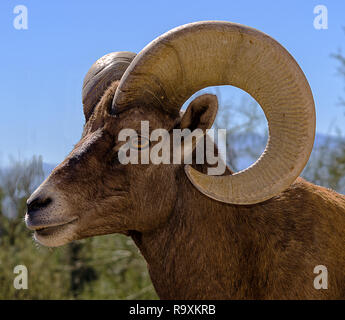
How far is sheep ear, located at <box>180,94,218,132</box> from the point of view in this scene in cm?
440

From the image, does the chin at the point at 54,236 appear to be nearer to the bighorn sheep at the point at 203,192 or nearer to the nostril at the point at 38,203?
the bighorn sheep at the point at 203,192

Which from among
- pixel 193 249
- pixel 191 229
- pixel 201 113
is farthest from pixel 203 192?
pixel 201 113

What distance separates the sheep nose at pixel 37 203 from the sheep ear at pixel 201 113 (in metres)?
1.22

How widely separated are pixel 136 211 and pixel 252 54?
1.53 m

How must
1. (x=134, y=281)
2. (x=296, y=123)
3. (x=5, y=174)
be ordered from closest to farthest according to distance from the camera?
(x=296, y=123) < (x=5, y=174) < (x=134, y=281)

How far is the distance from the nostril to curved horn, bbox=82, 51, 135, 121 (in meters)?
1.11

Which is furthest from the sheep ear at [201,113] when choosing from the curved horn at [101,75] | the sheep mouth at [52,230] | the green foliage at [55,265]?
the green foliage at [55,265]

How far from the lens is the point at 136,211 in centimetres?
446

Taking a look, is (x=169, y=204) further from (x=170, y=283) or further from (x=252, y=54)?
(x=252, y=54)

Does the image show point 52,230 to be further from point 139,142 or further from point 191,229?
point 191,229

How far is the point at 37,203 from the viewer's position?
416 centimetres

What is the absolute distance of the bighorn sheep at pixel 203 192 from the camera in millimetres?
4250

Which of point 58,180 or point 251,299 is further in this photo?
point 251,299
